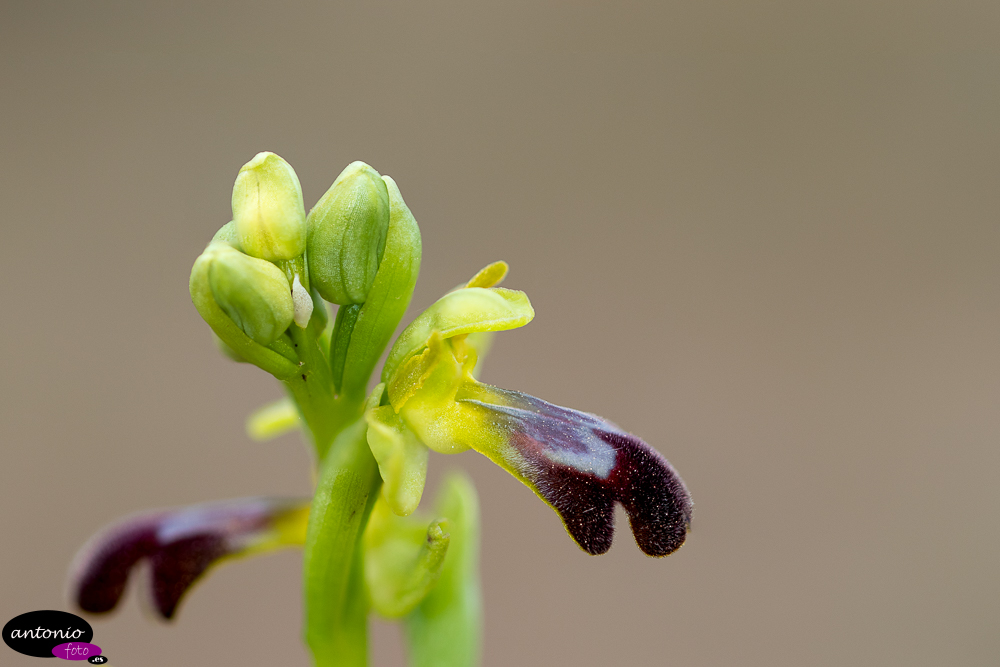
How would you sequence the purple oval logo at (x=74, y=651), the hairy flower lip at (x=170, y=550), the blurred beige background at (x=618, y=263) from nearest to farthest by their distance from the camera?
the purple oval logo at (x=74, y=651) → the hairy flower lip at (x=170, y=550) → the blurred beige background at (x=618, y=263)

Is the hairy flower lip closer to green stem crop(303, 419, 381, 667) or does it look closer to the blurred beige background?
green stem crop(303, 419, 381, 667)

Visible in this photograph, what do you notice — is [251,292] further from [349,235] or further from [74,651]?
[74,651]

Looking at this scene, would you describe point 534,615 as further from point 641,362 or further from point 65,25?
point 65,25

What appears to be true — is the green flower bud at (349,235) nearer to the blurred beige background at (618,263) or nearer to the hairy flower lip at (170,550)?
the hairy flower lip at (170,550)

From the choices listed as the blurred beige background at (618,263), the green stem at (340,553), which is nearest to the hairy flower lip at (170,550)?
the green stem at (340,553)

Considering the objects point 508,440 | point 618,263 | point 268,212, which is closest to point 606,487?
point 508,440

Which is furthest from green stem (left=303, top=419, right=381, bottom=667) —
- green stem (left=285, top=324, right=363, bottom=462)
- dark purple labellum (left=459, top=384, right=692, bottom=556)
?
dark purple labellum (left=459, top=384, right=692, bottom=556)
